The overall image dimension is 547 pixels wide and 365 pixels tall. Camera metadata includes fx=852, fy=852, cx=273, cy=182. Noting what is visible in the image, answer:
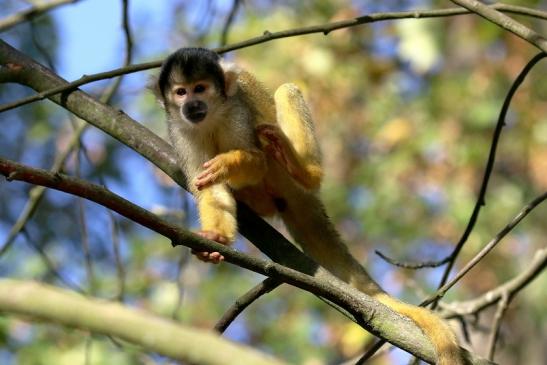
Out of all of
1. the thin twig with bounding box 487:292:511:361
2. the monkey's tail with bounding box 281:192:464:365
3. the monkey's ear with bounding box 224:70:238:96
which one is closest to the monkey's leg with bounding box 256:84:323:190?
the monkey's tail with bounding box 281:192:464:365

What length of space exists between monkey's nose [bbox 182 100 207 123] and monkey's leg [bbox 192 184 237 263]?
0.41 metres

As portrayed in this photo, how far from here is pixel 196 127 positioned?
4293 mm

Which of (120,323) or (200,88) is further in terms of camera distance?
(200,88)

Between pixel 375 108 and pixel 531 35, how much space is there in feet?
30.8

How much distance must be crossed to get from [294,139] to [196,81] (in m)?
0.59

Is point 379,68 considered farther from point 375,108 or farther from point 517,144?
point 517,144

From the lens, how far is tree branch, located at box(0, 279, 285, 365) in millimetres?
1134

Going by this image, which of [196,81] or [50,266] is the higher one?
[196,81]

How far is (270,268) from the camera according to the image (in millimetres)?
2592

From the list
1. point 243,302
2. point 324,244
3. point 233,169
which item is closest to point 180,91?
point 233,169

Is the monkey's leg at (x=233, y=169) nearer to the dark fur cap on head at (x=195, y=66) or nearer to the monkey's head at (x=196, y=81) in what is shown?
the monkey's head at (x=196, y=81)

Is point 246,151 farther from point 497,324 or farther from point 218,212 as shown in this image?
point 497,324

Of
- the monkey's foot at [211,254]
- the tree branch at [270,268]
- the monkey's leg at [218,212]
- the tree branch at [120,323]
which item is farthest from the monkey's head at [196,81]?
the tree branch at [120,323]

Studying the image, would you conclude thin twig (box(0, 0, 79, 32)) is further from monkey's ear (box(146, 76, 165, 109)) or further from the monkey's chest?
the monkey's chest
